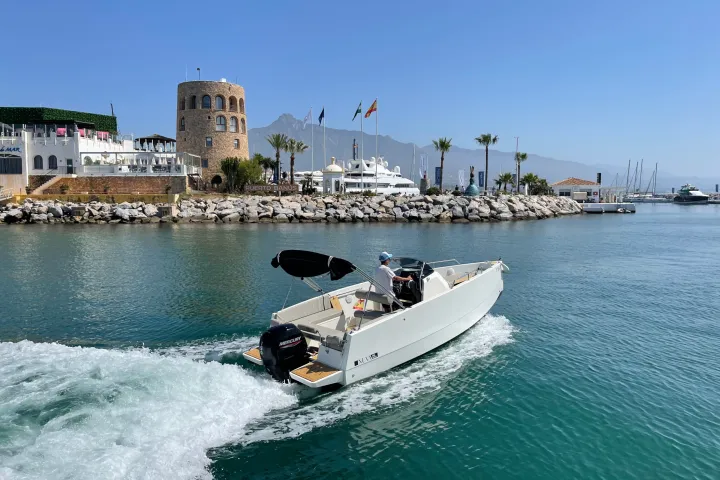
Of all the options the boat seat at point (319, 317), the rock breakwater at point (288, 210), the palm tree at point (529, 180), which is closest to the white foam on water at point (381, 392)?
the boat seat at point (319, 317)

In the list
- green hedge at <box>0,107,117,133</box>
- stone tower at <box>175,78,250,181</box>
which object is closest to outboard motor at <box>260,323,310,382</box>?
stone tower at <box>175,78,250,181</box>

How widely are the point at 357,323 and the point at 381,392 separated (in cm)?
239

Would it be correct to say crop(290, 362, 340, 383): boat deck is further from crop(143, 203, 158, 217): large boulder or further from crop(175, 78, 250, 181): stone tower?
crop(175, 78, 250, 181): stone tower

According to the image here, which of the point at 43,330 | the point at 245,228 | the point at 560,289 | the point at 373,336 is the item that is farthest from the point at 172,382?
the point at 245,228

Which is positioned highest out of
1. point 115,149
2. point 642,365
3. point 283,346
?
point 115,149

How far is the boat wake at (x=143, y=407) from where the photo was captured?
26.1ft

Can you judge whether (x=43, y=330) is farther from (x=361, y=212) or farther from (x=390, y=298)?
(x=361, y=212)

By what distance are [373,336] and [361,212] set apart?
50.6m

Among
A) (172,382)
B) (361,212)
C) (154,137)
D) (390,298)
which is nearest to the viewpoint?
(172,382)

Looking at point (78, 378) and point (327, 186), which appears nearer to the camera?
point (78, 378)

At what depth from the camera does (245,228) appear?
48.9m

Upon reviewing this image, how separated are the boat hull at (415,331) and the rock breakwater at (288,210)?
43.9m

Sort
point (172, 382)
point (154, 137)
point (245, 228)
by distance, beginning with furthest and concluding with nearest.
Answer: point (154, 137)
point (245, 228)
point (172, 382)

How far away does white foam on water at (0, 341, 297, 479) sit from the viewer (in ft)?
25.8
